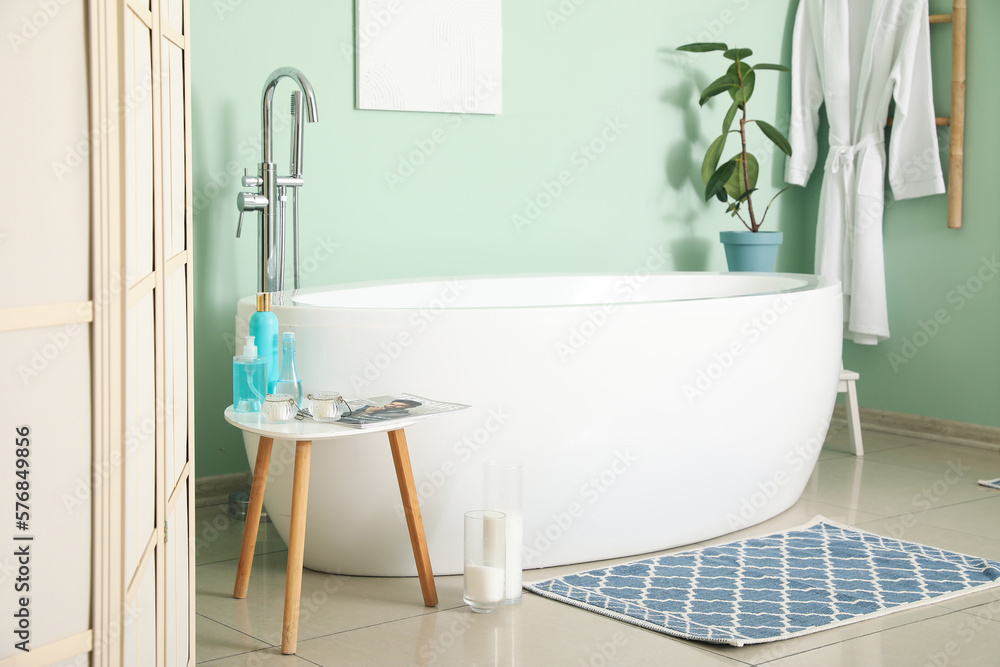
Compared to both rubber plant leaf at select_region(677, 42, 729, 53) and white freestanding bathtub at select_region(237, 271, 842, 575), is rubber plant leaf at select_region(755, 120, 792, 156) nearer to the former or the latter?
rubber plant leaf at select_region(677, 42, 729, 53)

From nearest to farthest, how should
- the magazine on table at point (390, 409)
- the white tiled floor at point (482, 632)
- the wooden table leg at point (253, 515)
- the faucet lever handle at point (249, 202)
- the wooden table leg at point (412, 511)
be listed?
the white tiled floor at point (482, 632), the magazine on table at point (390, 409), the wooden table leg at point (412, 511), the wooden table leg at point (253, 515), the faucet lever handle at point (249, 202)

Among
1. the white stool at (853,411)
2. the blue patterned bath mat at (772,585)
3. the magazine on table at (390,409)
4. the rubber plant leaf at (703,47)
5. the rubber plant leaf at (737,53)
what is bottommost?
the blue patterned bath mat at (772,585)

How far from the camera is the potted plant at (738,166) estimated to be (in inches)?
158

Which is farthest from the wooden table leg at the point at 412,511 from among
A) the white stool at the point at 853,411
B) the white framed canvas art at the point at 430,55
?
the white stool at the point at 853,411

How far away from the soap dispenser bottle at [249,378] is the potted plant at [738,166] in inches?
91.3

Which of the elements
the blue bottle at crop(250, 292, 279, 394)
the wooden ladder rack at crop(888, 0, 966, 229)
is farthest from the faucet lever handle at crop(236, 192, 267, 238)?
the wooden ladder rack at crop(888, 0, 966, 229)

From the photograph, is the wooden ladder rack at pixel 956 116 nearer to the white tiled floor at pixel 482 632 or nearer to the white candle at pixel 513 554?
the white tiled floor at pixel 482 632

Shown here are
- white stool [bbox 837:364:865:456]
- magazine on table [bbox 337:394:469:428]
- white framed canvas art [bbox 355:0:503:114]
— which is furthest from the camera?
white stool [bbox 837:364:865:456]

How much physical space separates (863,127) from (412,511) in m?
2.82

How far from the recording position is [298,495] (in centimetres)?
205

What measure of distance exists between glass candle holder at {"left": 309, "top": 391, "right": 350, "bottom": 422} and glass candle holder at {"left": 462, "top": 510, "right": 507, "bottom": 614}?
1.19ft

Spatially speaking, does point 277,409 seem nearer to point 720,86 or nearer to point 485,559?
point 485,559

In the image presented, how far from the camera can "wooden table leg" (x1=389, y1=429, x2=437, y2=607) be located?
221 cm

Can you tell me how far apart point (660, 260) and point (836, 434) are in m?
0.98
